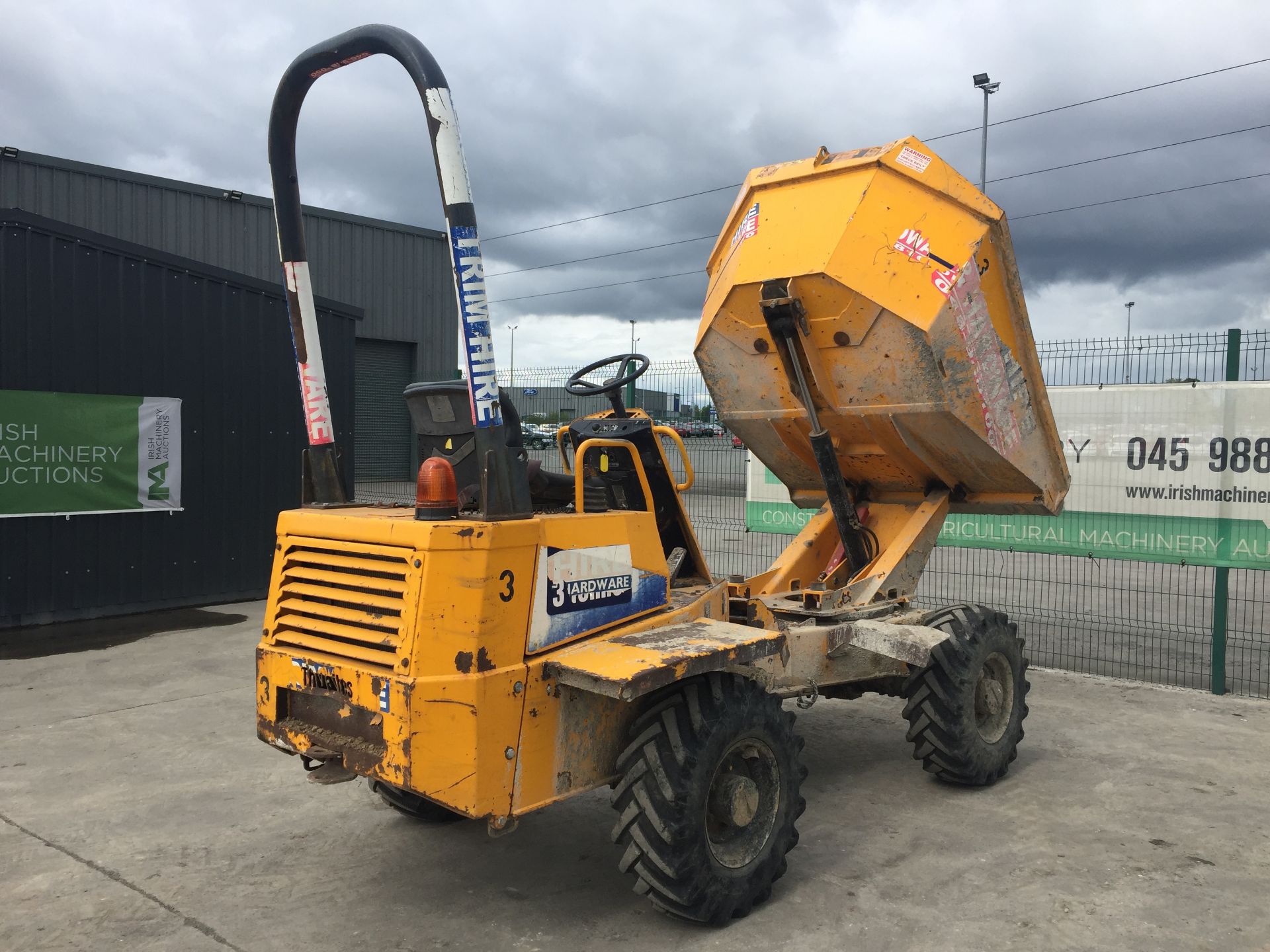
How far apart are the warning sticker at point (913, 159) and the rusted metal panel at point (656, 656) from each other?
9.08 feet

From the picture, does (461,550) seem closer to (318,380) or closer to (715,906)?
(318,380)

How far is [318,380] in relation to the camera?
4.15m

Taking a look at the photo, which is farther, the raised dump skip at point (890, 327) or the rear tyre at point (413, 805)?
the raised dump skip at point (890, 327)

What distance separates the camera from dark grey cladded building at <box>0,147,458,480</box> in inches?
651

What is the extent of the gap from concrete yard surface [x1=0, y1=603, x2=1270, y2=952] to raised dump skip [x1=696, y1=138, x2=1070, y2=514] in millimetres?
1815

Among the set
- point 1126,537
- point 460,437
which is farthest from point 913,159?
point 1126,537

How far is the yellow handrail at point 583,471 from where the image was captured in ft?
13.5

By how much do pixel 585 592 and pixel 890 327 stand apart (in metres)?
2.32

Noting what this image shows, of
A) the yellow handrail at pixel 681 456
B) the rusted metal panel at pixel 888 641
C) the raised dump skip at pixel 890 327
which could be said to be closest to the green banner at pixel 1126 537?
the raised dump skip at pixel 890 327

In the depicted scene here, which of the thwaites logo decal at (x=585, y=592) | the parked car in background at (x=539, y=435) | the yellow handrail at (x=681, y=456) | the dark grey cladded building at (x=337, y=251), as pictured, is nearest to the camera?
the thwaites logo decal at (x=585, y=592)

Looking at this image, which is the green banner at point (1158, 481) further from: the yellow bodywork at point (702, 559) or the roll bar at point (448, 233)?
the roll bar at point (448, 233)

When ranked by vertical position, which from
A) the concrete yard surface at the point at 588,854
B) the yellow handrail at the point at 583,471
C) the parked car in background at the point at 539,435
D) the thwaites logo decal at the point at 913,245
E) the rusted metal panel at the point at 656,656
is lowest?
the concrete yard surface at the point at 588,854

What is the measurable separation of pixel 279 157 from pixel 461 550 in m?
1.88

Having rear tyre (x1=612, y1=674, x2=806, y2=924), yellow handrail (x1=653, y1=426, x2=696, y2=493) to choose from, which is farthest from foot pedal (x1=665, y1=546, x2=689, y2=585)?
rear tyre (x1=612, y1=674, x2=806, y2=924)
